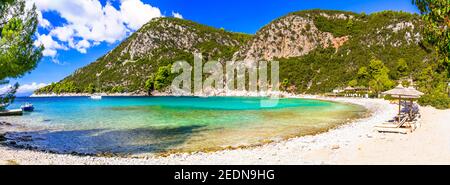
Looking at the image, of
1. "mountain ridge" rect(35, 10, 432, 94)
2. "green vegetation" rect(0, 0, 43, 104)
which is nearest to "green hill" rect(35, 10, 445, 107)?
"mountain ridge" rect(35, 10, 432, 94)

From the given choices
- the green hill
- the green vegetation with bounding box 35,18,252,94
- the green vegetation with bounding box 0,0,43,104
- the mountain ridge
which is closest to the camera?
the green vegetation with bounding box 0,0,43,104

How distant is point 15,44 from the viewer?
40.5ft

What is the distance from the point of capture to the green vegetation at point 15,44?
12.0m

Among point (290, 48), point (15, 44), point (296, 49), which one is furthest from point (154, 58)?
point (15, 44)

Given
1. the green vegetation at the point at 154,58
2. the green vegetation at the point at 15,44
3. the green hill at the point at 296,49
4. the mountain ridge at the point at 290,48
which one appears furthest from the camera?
the green vegetation at the point at 154,58

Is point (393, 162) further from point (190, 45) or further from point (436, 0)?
point (190, 45)

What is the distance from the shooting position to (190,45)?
554 ft

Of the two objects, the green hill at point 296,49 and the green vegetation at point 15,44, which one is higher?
the green hill at point 296,49

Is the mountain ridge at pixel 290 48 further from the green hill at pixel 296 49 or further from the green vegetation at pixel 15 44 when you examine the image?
the green vegetation at pixel 15 44

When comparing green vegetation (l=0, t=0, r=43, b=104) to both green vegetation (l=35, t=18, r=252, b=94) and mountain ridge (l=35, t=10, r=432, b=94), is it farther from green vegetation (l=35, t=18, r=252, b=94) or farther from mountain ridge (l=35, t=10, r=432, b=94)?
green vegetation (l=35, t=18, r=252, b=94)

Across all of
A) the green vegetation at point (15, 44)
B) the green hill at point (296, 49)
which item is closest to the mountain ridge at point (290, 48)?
the green hill at point (296, 49)

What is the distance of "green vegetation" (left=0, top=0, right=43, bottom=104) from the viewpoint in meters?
12.0

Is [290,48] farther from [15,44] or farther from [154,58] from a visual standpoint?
[15,44]
